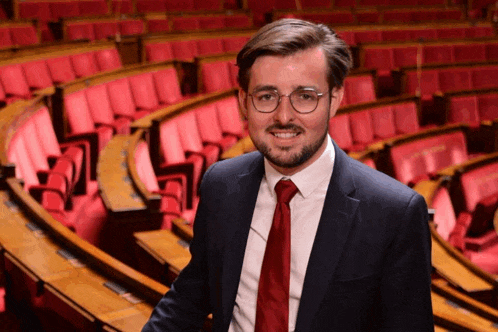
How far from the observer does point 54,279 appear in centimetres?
39

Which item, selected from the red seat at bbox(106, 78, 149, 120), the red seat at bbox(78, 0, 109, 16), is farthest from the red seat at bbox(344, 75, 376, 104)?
the red seat at bbox(78, 0, 109, 16)

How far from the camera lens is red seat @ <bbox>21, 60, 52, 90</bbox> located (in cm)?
109

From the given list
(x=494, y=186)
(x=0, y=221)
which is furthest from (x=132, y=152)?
(x=494, y=186)

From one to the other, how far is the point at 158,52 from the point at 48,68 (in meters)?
0.33

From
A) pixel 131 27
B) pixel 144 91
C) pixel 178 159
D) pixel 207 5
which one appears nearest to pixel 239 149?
pixel 178 159

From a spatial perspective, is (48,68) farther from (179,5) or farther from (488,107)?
(488,107)

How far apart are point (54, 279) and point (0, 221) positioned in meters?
0.14

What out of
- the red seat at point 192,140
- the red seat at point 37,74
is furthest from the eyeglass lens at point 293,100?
the red seat at point 37,74

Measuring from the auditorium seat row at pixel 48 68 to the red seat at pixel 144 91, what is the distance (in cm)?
15

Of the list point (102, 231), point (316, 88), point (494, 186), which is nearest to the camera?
point (316, 88)

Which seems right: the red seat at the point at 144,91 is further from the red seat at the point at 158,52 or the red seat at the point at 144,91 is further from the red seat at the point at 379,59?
the red seat at the point at 379,59

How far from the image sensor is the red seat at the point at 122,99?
1060 millimetres

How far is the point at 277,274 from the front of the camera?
0.22 metres

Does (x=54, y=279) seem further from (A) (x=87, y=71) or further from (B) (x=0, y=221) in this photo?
(A) (x=87, y=71)
